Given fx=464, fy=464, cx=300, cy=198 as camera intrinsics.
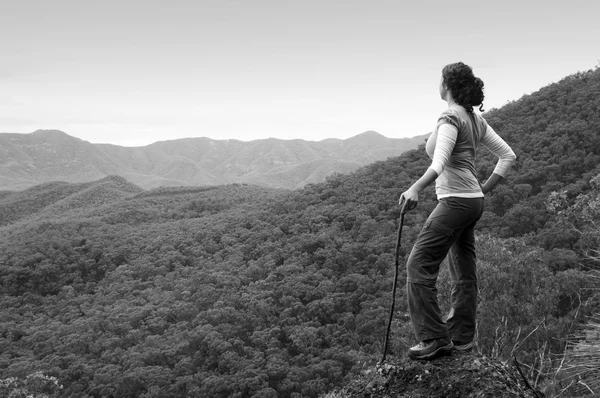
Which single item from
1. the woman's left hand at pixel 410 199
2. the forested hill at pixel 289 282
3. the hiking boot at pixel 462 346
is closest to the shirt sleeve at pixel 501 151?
the woman's left hand at pixel 410 199

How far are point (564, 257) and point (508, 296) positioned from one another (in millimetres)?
6977

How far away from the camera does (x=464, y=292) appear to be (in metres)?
3.13

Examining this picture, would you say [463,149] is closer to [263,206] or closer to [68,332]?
[68,332]

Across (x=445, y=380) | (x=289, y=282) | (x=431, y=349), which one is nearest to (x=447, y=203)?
(x=431, y=349)

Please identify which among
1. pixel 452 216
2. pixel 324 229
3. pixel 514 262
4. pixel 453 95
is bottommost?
pixel 324 229

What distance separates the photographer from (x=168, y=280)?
1120 inches

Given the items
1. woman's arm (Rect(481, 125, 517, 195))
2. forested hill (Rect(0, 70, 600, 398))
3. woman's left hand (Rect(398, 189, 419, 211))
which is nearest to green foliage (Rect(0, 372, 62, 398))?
forested hill (Rect(0, 70, 600, 398))

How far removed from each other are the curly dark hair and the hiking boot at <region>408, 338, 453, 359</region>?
1.50 m

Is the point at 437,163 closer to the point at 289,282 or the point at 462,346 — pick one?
the point at 462,346

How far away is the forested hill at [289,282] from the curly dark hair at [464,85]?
3476 millimetres

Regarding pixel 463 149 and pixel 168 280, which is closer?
pixel 463 149

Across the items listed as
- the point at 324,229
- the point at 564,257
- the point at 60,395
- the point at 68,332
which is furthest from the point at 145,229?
the point at 564,257

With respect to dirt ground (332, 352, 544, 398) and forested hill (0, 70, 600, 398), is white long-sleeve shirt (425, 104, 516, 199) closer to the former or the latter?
dirt ground (332, 352, 544, 398)

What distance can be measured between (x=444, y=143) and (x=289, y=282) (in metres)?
20.2
